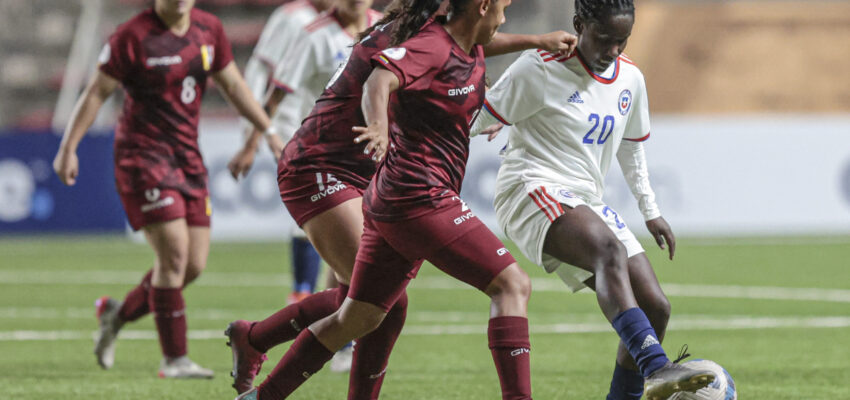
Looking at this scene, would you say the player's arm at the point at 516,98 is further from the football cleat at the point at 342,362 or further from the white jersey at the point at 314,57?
the football cleat at the point at 342,362

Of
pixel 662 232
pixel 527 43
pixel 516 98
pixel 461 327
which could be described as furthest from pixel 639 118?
pixel 461 327

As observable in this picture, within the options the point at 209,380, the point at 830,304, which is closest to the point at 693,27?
the point at 830,304

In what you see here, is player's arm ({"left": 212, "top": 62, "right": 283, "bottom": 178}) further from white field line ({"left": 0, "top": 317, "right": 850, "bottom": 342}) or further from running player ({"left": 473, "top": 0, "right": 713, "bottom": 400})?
white field line ({"left": 0, "top": 317, "right": 850, "bottom": 342})

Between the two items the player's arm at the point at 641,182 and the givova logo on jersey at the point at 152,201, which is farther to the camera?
the givova logo on jersey at the point at 152,201

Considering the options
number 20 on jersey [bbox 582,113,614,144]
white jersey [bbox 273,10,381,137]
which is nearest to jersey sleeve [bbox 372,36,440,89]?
number 20 on jersey [bbox 582,113,614,144]

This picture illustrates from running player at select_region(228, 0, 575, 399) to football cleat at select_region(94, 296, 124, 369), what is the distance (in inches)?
82.4

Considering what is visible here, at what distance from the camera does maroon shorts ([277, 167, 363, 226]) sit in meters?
5.82

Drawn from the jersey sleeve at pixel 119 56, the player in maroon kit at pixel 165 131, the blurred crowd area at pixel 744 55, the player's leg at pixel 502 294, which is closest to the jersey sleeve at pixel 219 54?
the player in maroon kit at pixel 165 131

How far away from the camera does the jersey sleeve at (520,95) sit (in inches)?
225

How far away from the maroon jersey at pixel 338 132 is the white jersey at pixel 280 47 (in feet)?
7.64

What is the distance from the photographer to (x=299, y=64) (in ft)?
25.4

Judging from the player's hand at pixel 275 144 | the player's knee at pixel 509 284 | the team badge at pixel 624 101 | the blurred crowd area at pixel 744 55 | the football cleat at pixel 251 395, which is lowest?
the blurred crowd area at pixel 744 55

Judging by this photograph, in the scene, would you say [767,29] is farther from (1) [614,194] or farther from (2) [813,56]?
(1) [614,194]

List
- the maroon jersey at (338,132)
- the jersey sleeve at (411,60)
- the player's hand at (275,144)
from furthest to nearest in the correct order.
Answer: the player's hand at (275,144) → the maroon jersey at (338,132) → the jersey sleeve at (411,60)
